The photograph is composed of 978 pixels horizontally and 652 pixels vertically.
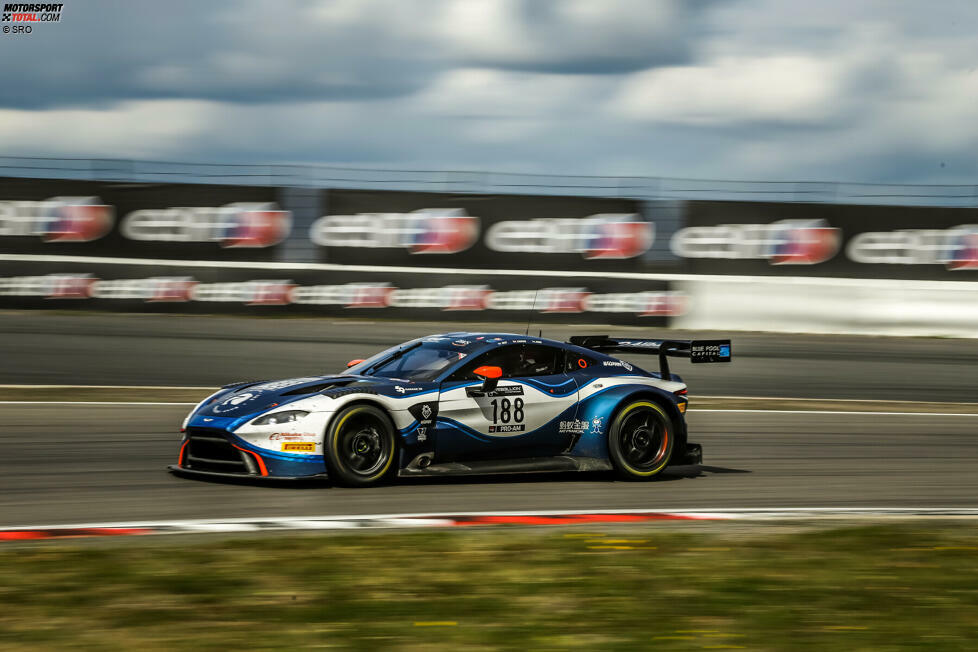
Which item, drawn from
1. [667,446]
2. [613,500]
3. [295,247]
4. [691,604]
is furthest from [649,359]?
[691,604]

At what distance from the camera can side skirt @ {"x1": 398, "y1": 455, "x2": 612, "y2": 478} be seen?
8.41 metres

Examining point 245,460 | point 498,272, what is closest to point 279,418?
point 245,460

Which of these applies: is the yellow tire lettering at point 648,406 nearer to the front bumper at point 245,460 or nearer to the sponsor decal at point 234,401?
the front bumper at point 245,460

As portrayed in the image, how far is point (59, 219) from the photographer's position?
18375mm

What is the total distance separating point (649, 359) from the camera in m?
16.5

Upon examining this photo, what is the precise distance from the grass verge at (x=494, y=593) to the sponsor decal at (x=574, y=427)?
2097mm

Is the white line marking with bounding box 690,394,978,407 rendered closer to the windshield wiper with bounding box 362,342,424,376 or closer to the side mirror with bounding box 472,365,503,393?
the windshield wiper with bounding box 362,342,424,376

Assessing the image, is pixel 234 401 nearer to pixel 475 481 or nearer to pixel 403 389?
pixel 403 389

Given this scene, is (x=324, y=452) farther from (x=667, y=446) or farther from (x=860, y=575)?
(x=860, y=575)

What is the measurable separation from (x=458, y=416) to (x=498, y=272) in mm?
10152

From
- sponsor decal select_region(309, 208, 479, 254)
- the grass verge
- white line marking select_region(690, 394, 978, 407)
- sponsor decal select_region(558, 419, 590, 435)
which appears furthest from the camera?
sponsor decal select_region(309, 208, 479, 254)

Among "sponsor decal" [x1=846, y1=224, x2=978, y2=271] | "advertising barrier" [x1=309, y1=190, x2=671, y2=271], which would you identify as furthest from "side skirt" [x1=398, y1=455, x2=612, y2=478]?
"sponsor decal" [x1=846, y1=224, x2=978, y2=271]

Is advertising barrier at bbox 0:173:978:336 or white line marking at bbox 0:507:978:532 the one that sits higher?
advertising barrier at bbox 0:173:978:336

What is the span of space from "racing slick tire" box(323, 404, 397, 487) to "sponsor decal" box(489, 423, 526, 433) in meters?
0.81
